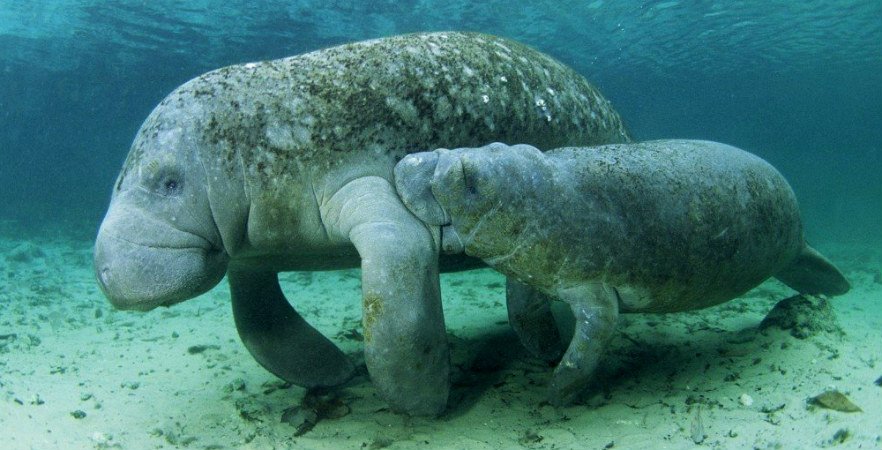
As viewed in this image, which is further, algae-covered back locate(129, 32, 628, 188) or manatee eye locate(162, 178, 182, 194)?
algae-covered back locate(129, 32, 628, 188)

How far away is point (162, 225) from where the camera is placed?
3.11m

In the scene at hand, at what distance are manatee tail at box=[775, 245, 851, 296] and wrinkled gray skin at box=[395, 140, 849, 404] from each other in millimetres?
1565

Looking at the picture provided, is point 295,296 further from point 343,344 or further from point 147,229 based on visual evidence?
point 147,229

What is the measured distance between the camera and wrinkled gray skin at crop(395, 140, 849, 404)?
343 cm

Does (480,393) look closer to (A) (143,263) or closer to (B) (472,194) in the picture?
(B) (472,194)

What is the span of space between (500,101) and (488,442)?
2.34 m

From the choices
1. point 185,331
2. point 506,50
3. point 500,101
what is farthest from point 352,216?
point 185,331

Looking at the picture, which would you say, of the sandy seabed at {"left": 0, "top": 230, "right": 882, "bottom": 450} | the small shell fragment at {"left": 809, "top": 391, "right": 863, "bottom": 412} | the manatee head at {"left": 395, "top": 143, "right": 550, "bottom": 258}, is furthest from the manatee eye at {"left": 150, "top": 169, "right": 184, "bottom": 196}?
the small shell fragment at {"left": 809, "top": 391, "right": 863, "bottom": 412}

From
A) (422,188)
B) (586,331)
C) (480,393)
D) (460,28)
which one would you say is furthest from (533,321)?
(460,28)

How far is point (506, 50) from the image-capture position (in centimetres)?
444

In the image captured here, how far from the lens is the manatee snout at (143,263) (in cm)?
295

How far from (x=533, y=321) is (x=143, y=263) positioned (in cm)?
284

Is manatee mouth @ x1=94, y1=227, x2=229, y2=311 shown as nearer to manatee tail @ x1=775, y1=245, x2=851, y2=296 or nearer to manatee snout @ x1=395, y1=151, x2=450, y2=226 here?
manatee snout @ x1=395, y1=151, x2=450, y2=226

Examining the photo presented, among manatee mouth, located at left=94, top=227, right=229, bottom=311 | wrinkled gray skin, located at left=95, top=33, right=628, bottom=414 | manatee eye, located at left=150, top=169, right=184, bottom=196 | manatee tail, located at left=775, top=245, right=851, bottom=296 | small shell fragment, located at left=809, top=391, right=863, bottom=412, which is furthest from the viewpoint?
manatee tail, located at left=775, top=245, right=851, bottom=296
